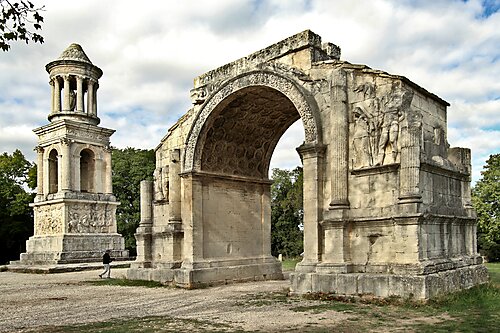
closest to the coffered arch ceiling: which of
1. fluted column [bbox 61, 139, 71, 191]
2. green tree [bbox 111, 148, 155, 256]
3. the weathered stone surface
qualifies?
the weathered stone surface

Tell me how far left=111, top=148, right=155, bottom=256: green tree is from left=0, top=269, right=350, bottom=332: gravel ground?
21.5 metres

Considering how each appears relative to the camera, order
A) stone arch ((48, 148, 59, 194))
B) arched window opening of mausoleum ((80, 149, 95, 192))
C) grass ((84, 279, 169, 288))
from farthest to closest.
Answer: arched window opening of mausoleum ((80, 149, 95, 192))
stone arch ((48, 148, 59, 194))
grass ((84, 279, 169, 288))

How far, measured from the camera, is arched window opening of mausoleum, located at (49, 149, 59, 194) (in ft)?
84.0

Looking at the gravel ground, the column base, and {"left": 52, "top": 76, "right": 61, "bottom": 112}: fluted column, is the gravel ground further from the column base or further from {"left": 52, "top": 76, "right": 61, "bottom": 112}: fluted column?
{"left": 52, "top": 76, "right": 61, "bottom": 112}: fluted column

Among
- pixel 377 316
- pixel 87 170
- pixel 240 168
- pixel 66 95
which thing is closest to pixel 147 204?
pixel 240 168

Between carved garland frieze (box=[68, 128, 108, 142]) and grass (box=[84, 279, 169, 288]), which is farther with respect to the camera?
carved garland frieze (box=[68, 128, 108, 142])

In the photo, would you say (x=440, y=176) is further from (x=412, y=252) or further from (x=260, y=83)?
(x=260, y=83)

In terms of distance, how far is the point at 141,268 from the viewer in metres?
15.2

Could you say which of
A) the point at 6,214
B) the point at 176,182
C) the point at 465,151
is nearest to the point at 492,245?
the point at 465,151

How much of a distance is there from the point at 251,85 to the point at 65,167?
14663mm

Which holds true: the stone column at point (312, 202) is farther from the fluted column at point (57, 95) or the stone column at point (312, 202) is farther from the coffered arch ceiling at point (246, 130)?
the fluted column at point (57, 95)

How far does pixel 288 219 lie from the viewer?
37562 millimetres

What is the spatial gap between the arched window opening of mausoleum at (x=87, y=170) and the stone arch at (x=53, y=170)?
3.97ft

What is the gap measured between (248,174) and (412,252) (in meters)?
6.98
